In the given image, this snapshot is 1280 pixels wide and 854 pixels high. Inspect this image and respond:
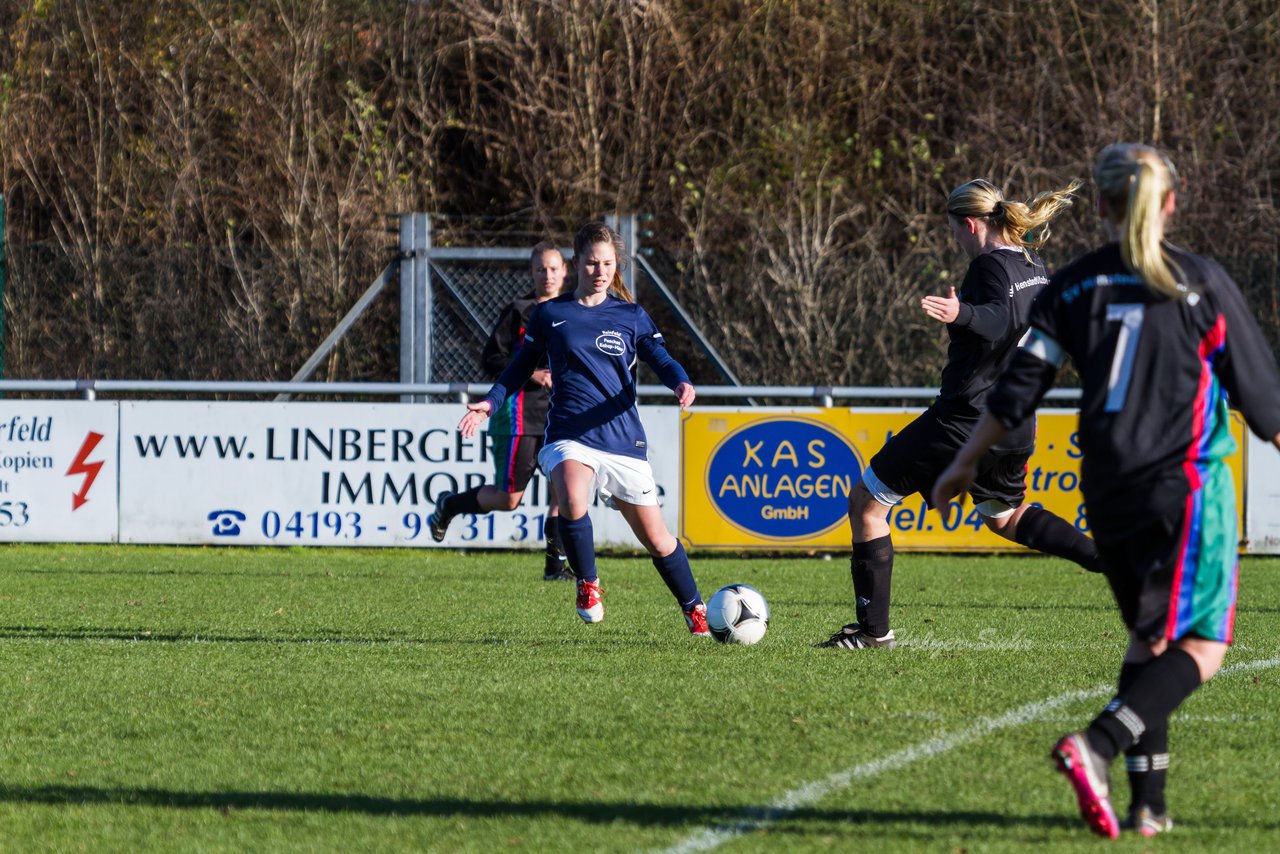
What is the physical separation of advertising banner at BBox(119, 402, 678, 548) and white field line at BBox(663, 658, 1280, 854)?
22.6 ft

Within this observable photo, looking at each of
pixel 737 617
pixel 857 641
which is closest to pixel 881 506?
pixel 857 641

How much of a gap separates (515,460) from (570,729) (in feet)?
16.9

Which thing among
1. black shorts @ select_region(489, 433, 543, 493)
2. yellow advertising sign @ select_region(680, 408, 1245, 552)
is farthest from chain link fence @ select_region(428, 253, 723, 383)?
black shorts @ select_region(489, 433, 543, 493)

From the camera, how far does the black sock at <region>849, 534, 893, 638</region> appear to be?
684 centimetres

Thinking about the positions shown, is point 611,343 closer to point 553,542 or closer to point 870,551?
point 870,551

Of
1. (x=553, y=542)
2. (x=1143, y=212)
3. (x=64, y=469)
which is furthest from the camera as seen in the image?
(x=64, y=469)

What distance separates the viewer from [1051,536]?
721 centimetres

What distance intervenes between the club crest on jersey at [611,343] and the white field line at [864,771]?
247 cm

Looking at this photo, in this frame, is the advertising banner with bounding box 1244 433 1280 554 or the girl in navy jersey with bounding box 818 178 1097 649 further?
the advertising banner with bounding box 1244 433 1280 554

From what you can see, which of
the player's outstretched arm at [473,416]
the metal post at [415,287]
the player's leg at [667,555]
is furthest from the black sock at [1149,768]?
the metal post at [415,287]

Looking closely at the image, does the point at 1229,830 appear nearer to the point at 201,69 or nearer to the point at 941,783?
the point at 941,783

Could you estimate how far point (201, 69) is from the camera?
2073 cm

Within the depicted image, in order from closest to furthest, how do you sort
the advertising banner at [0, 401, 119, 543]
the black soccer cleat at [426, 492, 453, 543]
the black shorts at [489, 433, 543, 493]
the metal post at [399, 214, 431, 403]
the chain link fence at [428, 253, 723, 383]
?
the black soccer cleat at [426, 492, 453, 543]
the black shorts at [489, 433, 543, 493]
the advertising banner at [0, 401, 119, 543]
the metal post at [399, 214, 431, 403]
the chain link fence at [428, 253, 723, 383]

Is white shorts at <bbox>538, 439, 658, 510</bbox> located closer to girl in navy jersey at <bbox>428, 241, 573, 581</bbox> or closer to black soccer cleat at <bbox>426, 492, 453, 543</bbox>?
girl in navy jersey at <bbox>428, 241, 573, 581</bbox>
